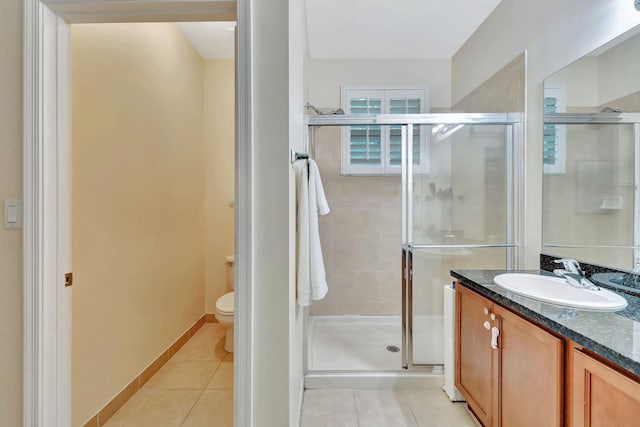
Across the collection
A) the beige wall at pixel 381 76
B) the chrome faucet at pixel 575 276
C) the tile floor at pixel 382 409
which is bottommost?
the tile floor at pixel 382 409

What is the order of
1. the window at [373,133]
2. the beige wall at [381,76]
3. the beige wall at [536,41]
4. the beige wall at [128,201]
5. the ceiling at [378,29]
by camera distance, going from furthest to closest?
the beige wall at [381,76], the window at [373,133], the ceiling at [378,29], the beige wall at [128,201], the beige wall at [536,41]

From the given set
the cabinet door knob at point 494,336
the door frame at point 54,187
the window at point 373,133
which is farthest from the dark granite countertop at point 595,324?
the window at point 373,133

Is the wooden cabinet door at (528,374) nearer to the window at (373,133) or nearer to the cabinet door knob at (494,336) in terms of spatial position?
the cabinet door knob at (494,336)

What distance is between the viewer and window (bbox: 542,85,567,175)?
1.66 metres

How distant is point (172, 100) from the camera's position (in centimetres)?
247

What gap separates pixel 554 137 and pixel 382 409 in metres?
1.96

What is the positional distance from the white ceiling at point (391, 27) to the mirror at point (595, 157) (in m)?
1.01

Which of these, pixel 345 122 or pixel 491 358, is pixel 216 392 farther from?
pixel 345 122

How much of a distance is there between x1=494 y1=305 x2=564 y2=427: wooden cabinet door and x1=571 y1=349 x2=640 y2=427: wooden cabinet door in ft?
0.22

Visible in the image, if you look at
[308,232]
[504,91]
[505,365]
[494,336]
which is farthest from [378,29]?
[505,365]

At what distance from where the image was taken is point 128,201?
1918 millimetres

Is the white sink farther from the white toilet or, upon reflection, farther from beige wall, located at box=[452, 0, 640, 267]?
the white toilet

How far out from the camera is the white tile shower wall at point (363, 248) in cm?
301

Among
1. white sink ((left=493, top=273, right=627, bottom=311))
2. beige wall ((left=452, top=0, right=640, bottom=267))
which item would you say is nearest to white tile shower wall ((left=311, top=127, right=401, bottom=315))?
beige wall ((left=452, top=0, right=640, bottom=267))
